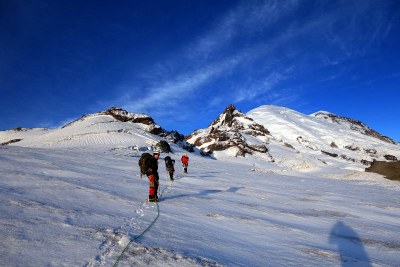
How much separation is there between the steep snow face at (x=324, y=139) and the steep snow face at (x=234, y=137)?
8.57 meters

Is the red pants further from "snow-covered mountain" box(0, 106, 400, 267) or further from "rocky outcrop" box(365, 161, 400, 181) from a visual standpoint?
"rocky outcrop" box(365, 161, 400, 181)

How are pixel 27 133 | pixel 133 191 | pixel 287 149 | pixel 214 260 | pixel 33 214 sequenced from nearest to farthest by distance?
pixel 214 260 < pixel 33 214 < pixel 133 191 < pixel 27 133 < pixel 287 149

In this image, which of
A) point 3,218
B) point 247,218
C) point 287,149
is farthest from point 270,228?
point 287,149

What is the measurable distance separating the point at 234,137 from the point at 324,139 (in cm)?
4881

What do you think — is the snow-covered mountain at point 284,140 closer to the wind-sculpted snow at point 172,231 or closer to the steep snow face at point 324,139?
the steep snow face at point 324,139

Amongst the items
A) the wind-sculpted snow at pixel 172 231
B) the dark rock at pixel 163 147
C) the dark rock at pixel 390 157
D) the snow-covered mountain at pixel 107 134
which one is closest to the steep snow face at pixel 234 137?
the snow-covered mountain at pixel 107 134

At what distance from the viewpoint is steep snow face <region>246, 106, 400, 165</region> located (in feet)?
343

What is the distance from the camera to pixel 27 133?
8481 cm

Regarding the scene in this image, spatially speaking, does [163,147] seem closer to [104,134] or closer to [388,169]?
[104,134]

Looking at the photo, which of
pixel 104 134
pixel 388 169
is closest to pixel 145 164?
pixel 388 169

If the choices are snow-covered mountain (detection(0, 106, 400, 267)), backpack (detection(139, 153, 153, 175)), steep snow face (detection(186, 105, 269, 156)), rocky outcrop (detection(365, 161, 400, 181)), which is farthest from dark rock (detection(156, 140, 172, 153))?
backpack (detection(139, 153, 153, 175))

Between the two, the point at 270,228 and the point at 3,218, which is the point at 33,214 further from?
the point at 270,228

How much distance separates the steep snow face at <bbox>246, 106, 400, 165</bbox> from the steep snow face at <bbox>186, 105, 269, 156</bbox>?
28.1 feet

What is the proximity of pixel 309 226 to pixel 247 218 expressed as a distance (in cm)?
202
